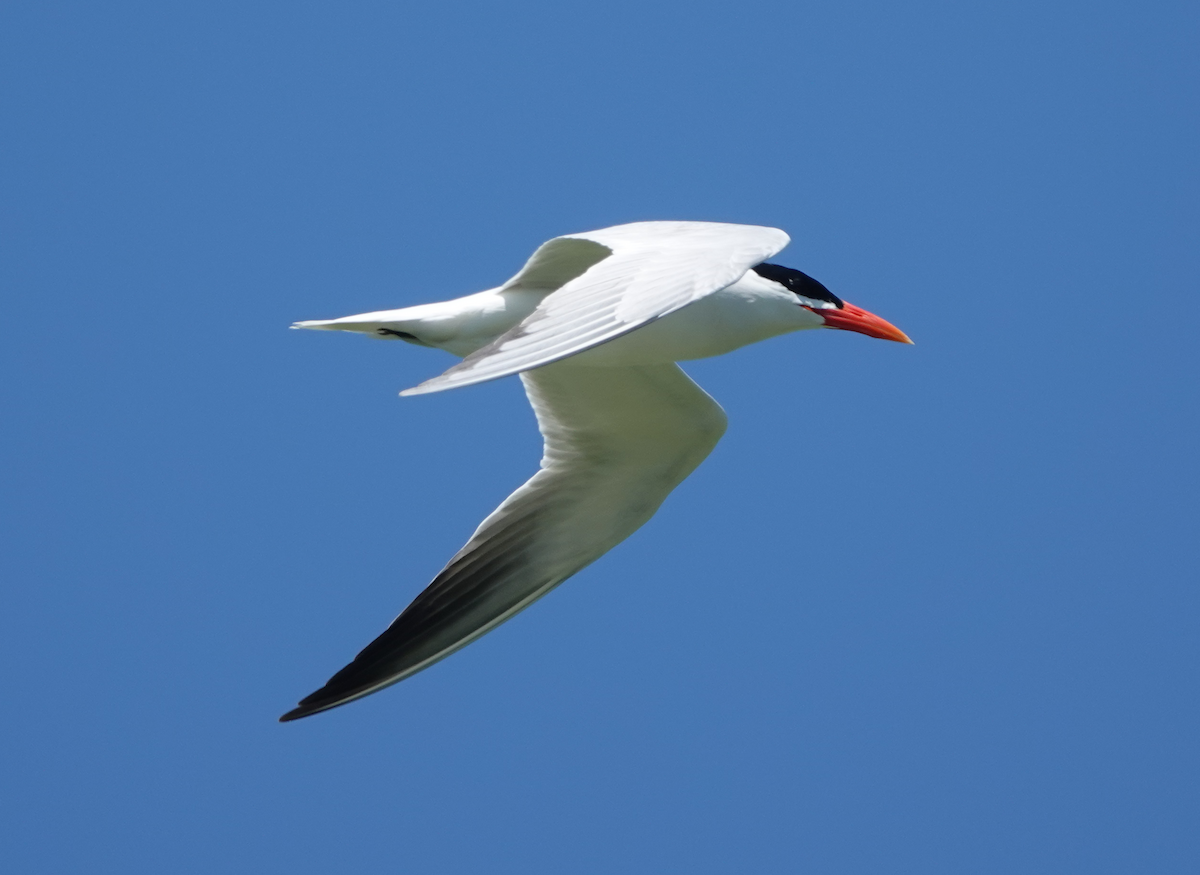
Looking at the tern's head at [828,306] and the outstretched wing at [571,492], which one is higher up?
the tern's head at [828,306]

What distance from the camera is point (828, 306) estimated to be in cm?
583

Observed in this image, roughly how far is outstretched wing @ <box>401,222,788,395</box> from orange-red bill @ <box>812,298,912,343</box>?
1074 mm

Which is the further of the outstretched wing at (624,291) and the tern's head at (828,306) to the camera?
the tern's head at (828,306)

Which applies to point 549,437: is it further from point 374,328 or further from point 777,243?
point 777,243

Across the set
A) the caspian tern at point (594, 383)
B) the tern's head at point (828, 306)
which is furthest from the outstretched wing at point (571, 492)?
the tern's head at point (828, 306)

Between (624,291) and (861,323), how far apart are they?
2.18m

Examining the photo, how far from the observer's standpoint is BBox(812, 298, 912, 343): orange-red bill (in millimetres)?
5852

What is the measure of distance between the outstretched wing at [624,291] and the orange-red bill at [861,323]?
107cm

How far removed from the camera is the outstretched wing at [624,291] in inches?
144

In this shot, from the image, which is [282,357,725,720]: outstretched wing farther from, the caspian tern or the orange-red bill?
the orange-red bill

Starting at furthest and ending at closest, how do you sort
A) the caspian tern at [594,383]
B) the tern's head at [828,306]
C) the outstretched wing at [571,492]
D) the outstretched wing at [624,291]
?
the outstretched wing at [571,492], the tern's head at [828,306], the caspian tern at [594,383], the outstretched wing at [624,291]

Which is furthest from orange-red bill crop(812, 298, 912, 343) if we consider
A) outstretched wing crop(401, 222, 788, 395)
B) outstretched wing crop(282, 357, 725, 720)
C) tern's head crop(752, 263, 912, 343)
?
outstretched wing crop(401, 222, 788, 395)

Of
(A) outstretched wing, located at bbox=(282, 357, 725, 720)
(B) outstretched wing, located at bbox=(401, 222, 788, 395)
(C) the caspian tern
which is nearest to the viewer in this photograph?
(B) outstretched wing, located at bbox=(401, 222, 788, 395)

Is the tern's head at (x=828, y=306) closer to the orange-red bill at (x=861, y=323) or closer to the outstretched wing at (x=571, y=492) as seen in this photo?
the orange-red bill at (x=861, y=323)
